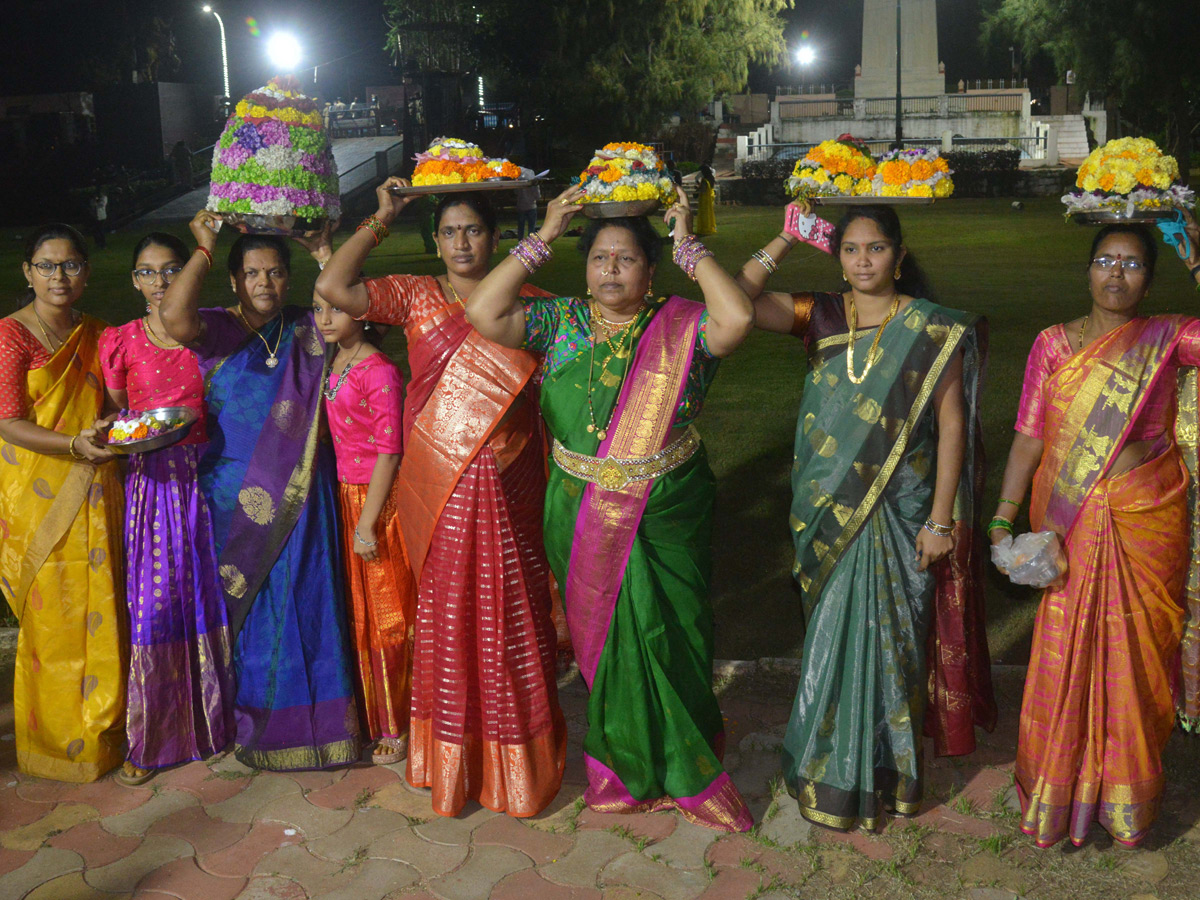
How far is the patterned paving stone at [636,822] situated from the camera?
3508 millimetres

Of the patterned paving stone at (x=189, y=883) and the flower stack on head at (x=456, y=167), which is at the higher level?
the flower stack on head at (x=456, y=167)

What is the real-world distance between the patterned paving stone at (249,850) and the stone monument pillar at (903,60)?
3666 cm

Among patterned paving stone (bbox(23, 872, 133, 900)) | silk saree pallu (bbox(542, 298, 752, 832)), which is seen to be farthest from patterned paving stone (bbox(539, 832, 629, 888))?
patterned paving stone (bbox(23, 872, 133, 900))

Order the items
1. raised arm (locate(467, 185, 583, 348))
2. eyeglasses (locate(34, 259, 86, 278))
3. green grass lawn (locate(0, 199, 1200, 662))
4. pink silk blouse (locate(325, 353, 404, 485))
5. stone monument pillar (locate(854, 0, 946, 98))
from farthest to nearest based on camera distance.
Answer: stone monument pillar (locate(854, 0, 946, 98)) < green grass lawn (locate(0, 199, 1200, 662)) < eyeglasses (locate(34, 259, 86, 278)) < pink silk blouse (locate(325, 353, 404, 485)) < raised arm (locate(467, 185, 583, 348))

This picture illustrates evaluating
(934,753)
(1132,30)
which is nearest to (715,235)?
(1132,30)

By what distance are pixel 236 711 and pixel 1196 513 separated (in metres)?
3.40

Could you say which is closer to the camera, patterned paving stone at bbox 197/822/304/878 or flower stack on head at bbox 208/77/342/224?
patterned paving stone at bbox 197/822/304/878

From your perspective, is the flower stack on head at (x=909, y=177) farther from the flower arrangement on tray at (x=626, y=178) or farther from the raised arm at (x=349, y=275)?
the raised arm at (x=349, y=275)

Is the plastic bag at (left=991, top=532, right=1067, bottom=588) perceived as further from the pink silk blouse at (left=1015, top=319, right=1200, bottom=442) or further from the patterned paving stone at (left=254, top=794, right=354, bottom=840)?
the patterned paving stone at (left=254, top=794, right=354, bottom=840)

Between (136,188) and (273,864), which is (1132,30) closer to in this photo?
(136,188)

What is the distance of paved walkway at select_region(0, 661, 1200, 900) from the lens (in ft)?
10.6

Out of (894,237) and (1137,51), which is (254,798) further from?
(1137,51)

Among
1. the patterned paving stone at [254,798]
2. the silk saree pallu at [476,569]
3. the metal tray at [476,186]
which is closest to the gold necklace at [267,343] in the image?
the silk saree pallu at [476,569]

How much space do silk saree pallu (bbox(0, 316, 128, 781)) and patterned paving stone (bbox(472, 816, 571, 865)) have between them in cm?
147
